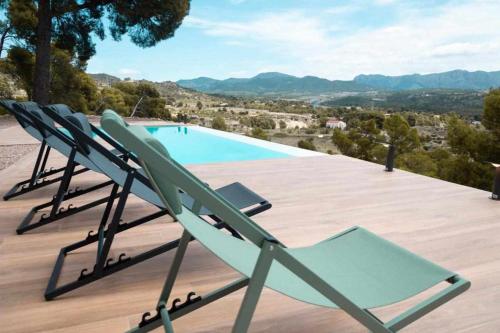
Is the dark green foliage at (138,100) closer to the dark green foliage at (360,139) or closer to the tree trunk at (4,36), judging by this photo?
the tree trunk at (4,36)

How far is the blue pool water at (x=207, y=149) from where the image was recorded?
778cm

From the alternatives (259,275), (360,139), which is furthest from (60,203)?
(360,139)

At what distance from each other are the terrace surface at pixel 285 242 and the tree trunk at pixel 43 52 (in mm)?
9947

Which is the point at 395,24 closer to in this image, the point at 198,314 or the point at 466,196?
the point at 466,196

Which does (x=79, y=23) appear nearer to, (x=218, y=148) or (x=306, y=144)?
(x=218, y=148)

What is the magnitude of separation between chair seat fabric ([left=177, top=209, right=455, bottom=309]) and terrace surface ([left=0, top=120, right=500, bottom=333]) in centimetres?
37

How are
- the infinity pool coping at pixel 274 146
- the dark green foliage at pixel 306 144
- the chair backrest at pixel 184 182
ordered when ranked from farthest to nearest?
the dark green foliage at pixel 306 144 → the infinity pool coping at pixel 274 146 → the chair backrest at pixel 184 182

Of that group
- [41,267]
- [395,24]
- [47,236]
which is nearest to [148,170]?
[41,267]

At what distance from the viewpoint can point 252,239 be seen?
1044mm

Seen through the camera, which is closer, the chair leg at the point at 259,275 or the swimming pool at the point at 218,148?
the chair leg at the point at 259,275

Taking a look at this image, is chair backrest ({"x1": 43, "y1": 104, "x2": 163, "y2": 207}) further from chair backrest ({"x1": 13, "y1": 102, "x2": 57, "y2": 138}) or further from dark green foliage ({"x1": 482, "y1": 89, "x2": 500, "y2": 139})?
dark green foliage ({"x1": 482, "y1": 89, "x2": 500, "y2": 139})

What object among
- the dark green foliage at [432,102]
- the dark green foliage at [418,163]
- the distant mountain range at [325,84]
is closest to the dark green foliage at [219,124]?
the dark green foliage at [432,102]

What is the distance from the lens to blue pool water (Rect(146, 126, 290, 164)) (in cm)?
778

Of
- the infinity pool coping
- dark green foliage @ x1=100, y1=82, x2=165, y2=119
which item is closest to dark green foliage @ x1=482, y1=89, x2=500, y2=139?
the infinity pool coping
